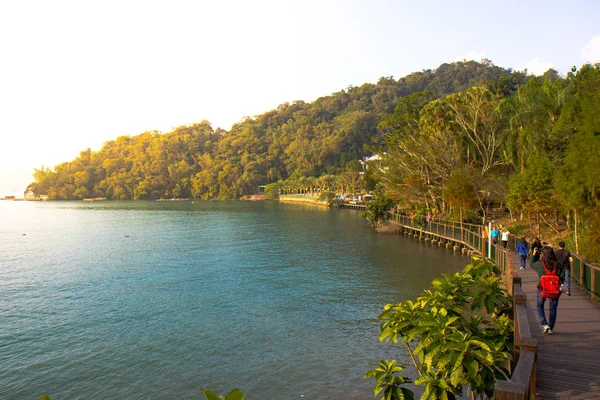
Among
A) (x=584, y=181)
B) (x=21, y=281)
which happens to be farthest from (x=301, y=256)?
(x=584, y=181)

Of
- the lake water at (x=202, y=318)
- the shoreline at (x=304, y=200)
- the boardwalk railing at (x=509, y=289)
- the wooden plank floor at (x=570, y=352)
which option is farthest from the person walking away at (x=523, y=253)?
the shoreline at (x=304, y=200)

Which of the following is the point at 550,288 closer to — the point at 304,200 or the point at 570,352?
the point at 570,352

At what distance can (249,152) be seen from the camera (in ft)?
545

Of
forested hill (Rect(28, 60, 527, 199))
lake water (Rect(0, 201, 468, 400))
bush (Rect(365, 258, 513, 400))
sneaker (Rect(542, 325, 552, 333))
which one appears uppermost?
forested hill (Rect(28, 60, 527, 199))

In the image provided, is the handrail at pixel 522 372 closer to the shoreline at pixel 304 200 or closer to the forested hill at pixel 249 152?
the shoreline at pixel 304 200

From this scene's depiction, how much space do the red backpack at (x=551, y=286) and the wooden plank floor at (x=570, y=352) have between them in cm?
80

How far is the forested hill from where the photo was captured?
476ft

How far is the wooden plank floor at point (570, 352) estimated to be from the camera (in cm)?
595

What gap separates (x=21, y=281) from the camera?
82.6ft

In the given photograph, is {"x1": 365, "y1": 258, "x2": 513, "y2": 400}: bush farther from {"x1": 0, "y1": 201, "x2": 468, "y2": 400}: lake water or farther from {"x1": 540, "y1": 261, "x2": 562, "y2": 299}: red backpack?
{"x1": 0, "y1": 201, "x2": 468, "y2": 400}: lake water

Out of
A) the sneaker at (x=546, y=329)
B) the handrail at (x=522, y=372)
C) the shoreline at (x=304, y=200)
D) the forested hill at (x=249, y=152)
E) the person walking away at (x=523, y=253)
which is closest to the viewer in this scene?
the handrail at (x=522, y=372)

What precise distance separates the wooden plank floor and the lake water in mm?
4768

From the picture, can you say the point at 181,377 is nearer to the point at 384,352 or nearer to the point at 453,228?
the point at 384,352

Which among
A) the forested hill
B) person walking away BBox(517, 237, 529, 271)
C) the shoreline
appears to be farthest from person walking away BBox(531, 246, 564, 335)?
the forested hill
